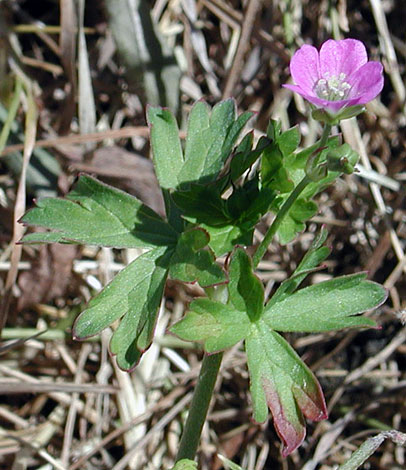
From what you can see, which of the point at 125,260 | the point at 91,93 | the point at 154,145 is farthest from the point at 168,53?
the point at 154,145

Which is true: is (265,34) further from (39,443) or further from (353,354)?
(39,443)

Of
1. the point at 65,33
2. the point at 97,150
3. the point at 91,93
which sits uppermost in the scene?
the point at 65,33

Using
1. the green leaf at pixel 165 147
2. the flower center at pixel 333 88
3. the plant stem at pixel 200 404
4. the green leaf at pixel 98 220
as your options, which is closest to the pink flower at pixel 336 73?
the flower center at pixel 333 88

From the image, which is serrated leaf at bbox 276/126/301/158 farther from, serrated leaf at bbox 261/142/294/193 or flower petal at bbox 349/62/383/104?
flower petal at bbox 349/62/383/104

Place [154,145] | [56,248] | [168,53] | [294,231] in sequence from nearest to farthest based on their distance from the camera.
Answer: [294,231]
[154,145]
[56,248]
[168,53]

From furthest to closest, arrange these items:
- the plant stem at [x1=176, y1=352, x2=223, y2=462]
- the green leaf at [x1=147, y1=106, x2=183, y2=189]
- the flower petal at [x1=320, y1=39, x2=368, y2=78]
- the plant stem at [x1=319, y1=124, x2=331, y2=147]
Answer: the green leaf at [x1=147, y1=106, x2=183, y2=189], the plant stem at [x1=176, y1=352, x2=223, y2=462], the flower petal at [x1=320, y1=39, x2=368, y2=78], the plant stem at [x1=319, y1=124, x2=331, y2=147]

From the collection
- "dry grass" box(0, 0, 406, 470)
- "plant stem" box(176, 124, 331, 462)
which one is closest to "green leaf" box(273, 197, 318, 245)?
"plant stem" box(176, 124, 331, 462)
